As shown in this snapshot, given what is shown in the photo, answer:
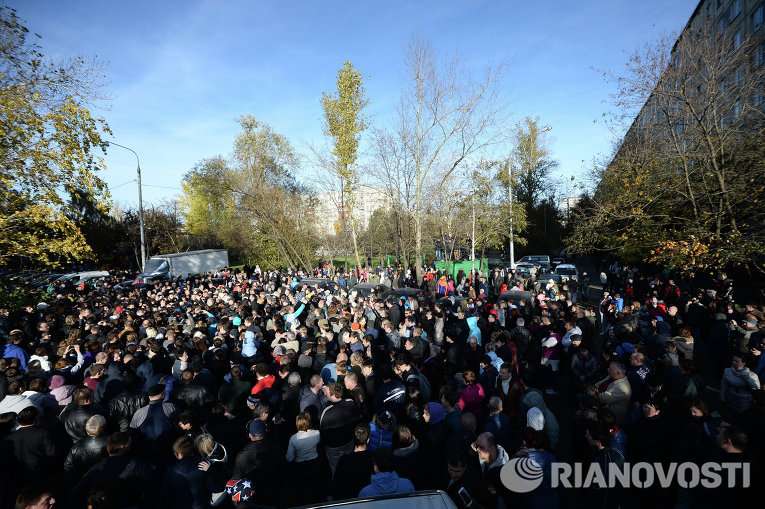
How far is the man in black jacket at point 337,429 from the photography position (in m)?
4.75

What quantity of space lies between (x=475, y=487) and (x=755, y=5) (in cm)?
3718

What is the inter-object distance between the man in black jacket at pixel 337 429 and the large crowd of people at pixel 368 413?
0.02m

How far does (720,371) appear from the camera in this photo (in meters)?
8.41

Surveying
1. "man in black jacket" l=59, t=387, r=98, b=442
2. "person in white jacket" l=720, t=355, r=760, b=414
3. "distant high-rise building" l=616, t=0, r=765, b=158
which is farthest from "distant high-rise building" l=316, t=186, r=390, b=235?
"man in black jacket" l=59, t=387, r=98, b=442

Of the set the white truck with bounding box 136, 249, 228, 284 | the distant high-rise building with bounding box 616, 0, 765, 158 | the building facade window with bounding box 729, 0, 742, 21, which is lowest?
the white truck with bounding box 136, 249, 228, 284

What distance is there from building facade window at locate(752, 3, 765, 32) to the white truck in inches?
1555

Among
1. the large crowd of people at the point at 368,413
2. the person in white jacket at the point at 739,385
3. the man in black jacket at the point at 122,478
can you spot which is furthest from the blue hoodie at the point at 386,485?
the person in white jacket at the point at 739,385

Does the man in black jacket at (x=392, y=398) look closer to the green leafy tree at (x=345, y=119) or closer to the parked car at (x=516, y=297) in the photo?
the parked car at (x=516, y=297)

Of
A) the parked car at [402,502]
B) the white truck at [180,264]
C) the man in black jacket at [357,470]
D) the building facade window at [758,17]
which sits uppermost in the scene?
the building facade window at [758,17]

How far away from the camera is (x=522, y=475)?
3.67m

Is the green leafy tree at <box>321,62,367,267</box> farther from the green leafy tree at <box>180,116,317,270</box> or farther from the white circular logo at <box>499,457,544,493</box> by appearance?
the white circular logo at <box>499,457,544,493</box>

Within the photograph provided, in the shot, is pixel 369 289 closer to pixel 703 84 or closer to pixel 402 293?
pixel 402 293

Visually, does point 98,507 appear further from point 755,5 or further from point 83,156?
point 755,5

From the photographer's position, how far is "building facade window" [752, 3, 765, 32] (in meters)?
25.7
